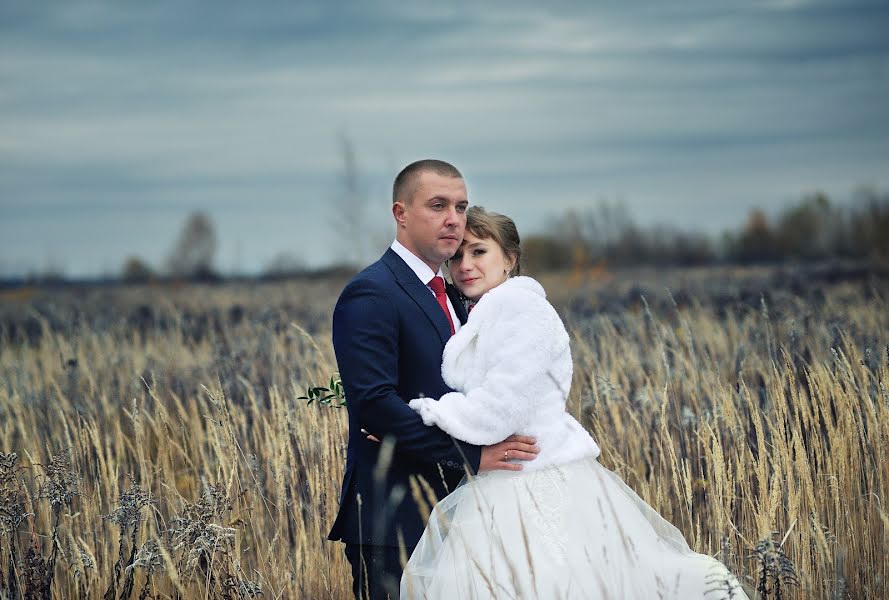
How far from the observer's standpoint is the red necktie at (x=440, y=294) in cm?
314

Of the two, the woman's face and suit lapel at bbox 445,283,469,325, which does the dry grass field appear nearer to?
suit lapel at bbox 445,283,469,325

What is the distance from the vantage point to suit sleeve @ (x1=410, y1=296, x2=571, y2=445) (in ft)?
9.05

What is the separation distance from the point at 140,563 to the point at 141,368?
18.0ft

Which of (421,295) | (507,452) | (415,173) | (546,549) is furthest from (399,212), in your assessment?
(546,549)

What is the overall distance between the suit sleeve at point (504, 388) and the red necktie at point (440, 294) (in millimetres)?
315

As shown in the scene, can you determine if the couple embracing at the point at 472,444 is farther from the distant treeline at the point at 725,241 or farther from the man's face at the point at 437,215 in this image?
the distant treeline at the point at 725,241

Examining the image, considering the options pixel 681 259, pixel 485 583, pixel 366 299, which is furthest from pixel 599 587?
pixel 681 259

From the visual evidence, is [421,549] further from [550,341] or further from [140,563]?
[140,563]

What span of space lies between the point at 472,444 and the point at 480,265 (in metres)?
0.66

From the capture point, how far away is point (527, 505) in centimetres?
289

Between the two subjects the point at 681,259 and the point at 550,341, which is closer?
the point at 550,341

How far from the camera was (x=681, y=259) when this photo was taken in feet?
173

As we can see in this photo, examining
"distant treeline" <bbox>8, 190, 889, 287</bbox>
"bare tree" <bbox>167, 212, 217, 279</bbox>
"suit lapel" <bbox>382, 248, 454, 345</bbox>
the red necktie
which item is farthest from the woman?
"bare tree" <bbox>167, 212, 217, 279</bbox>

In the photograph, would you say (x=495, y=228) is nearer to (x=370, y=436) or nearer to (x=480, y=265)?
(x=480, y=265)
